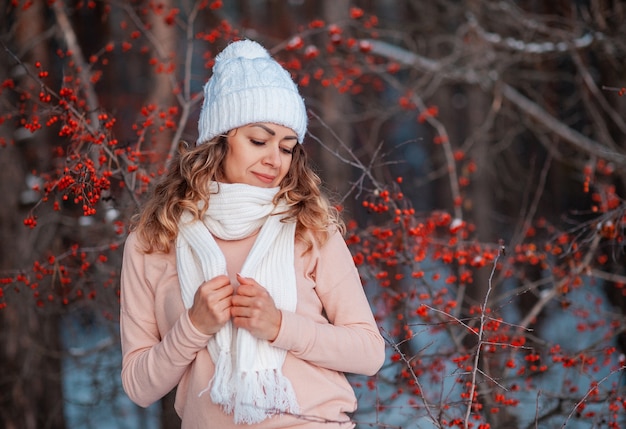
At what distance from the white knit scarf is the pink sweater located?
0.05m

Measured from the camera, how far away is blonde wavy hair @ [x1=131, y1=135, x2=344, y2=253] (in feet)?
7.61

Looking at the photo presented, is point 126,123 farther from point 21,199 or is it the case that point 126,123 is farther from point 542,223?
point 542,223

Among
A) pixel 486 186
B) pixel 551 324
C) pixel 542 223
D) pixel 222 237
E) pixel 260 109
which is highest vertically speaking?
pixel 260 109

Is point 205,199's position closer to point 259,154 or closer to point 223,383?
point 259,154

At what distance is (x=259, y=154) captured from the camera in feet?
7.72

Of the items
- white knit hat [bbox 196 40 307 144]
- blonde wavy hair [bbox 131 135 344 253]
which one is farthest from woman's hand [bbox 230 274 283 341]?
white knit hat [bbox 196 40 307 144]

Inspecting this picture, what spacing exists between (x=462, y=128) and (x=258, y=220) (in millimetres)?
13862

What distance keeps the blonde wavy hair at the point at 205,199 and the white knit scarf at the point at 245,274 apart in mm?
32

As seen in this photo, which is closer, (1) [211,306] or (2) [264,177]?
(1) [211,306]

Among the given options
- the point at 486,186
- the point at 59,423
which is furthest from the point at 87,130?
the point at 486,186

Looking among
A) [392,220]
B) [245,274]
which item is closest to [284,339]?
[245,274]

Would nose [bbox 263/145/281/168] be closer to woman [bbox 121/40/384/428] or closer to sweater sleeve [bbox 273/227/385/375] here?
woman [bbox 121/40/384/428]

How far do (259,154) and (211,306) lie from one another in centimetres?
52

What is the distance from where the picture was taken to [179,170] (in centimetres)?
253
